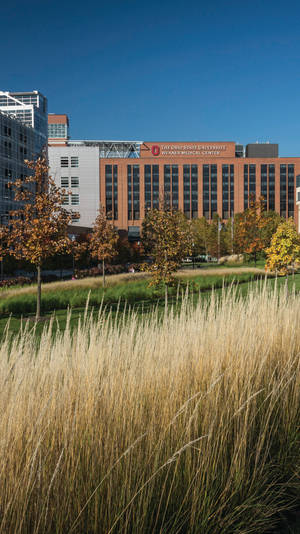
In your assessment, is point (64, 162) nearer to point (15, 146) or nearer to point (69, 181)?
point (69, 181)

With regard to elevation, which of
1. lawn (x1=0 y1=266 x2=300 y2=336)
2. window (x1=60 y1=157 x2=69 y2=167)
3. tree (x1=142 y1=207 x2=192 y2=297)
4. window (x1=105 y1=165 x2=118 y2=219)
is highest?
window (x1=60 y1=157 x2=69 y2=167)

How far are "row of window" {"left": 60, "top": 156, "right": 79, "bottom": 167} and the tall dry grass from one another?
8245 cm

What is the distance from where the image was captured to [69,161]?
8175cm

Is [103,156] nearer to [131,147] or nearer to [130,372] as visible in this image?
[131,147]

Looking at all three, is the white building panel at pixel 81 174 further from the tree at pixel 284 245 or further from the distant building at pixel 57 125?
the tree at pixel 284 245

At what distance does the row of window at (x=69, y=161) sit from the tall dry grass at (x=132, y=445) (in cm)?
8245

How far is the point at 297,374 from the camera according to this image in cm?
391

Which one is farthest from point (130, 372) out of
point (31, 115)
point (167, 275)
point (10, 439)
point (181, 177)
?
point (181, 177)

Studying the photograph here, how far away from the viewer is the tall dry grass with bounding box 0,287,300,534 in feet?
6.74

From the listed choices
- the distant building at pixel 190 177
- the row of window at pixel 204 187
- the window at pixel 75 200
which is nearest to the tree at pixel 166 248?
the window at pixel 75 200

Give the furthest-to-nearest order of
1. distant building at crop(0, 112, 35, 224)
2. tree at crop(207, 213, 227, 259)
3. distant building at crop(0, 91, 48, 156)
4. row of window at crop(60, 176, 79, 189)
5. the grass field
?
1. row of window at crop(60, 176, 79, 189)
2. distant building at crop(0, 91, 48, 156)
3. distant building at crop(0, 112, 35, 224)
4. tree at crop(207, 213, 227, 259)
5. the grass field

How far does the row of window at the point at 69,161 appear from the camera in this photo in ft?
267

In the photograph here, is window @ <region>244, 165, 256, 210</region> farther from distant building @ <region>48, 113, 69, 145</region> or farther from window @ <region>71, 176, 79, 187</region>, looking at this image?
distant building @ <region>48, 113, 69, 145</region>

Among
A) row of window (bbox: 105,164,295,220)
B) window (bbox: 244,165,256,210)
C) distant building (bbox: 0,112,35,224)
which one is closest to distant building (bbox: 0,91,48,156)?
distant building (bbox: 0,112,35,224)
